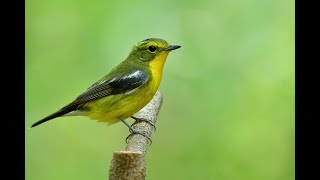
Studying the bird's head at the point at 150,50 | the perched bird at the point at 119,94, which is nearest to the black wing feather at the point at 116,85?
the perched bird at the point at 119,94

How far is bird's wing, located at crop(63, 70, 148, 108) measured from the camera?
5.07m

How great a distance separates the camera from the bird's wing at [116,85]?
5074 mm

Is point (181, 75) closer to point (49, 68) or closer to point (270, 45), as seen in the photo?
point (270, 45)

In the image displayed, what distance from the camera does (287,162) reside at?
6.27 metres

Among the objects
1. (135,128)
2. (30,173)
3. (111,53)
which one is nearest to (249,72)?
(111,53)

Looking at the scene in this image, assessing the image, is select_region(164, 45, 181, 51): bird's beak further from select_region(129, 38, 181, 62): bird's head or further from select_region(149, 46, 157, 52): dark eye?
select_region(149, 46, 157, 52): dark eye

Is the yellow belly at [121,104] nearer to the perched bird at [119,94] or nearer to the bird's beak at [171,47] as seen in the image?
the perched bird at [119,94]

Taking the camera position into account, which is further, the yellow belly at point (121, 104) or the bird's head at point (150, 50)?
the bird's head at point (150, 50)

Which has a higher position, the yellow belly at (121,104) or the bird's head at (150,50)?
the bird's head at (150,50)

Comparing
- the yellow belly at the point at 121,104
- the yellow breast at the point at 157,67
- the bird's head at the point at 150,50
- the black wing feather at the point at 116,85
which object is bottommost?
the yellow belly at the point at 121,104

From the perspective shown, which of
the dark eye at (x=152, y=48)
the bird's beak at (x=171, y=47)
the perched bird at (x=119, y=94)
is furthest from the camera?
the dark eye at (x=152, y=48)

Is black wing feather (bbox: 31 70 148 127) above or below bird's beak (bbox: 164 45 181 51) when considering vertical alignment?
below

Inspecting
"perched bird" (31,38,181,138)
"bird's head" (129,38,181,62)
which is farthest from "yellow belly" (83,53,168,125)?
"bird's head" (129,38,181,62)

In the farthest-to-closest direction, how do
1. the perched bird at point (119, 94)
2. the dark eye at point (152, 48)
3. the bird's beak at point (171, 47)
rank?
the dark eye at point (152, 48)
the bird's beak at point (171, 47)
the perched bird at point (119, 94)
